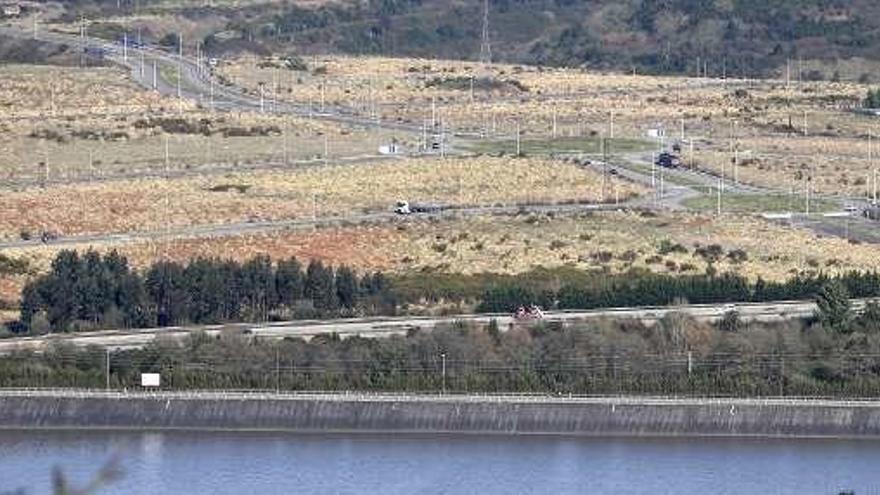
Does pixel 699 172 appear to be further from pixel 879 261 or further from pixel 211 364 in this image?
pixel 211 364

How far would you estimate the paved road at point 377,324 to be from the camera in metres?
54.6

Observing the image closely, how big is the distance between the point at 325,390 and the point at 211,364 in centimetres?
211

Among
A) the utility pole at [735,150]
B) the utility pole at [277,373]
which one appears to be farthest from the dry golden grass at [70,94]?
the utility pole at [277,373]

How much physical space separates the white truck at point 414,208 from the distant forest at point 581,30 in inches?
1878

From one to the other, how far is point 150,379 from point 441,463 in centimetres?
770

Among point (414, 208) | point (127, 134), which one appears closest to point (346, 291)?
point (414, 208)

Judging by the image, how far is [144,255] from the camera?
66.5m

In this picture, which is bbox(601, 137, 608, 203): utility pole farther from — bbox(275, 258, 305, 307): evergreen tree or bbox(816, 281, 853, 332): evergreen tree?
bbox(816, 281, 853, 332): evergreen tree

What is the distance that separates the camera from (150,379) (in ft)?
173

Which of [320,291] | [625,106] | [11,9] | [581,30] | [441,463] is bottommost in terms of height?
[441,463]

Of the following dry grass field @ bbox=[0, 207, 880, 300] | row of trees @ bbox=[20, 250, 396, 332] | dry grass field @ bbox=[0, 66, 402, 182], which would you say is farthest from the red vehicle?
dry grass field @ bbox=[0, 66, 402, 182]

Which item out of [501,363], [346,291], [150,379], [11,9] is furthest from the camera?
[11,9]

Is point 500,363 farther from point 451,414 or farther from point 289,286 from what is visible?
point 289,286

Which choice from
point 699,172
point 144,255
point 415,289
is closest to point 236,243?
point 144,255
